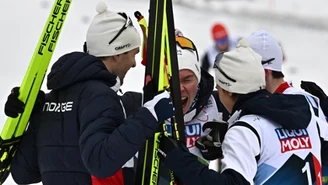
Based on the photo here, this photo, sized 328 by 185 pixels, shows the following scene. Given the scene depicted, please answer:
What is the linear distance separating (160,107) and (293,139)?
1.78 feet

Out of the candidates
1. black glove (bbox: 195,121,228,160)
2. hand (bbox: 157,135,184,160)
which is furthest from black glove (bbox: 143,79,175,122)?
black glove (bbox: 195,121,228,160)

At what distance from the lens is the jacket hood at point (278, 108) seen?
280 cm

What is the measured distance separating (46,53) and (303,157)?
1.12 m

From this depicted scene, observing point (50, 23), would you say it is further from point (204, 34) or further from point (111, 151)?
point (204, 34)

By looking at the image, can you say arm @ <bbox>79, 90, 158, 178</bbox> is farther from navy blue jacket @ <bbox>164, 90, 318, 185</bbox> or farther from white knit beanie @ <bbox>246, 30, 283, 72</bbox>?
white knit beanie @ <bbox>246, 30, 283, 72</bbox>

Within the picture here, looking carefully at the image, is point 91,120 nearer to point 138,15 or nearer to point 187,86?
point 138,15

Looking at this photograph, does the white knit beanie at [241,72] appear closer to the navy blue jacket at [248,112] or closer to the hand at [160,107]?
the navy blue jacket at [248,112]

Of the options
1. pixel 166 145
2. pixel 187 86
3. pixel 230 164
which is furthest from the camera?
pixel 187 86

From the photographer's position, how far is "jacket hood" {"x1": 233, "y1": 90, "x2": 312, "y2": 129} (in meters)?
2.80

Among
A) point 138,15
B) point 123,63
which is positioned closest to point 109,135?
point 123,63

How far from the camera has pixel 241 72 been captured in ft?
9.45

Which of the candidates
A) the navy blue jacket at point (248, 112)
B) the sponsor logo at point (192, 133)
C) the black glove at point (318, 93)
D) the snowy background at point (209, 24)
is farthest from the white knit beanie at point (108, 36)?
the snowy background at point (209, 24)

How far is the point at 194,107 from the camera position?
3547mm

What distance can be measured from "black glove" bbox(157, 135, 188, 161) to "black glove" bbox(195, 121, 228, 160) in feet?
1.14
